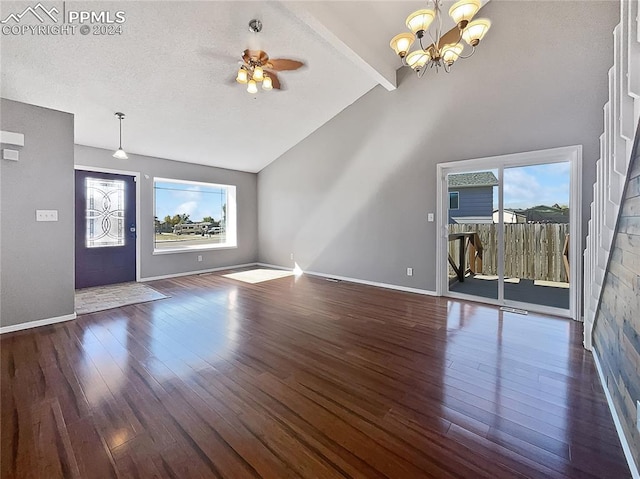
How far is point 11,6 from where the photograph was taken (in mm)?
2426

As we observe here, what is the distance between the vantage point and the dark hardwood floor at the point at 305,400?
1350 millimetres

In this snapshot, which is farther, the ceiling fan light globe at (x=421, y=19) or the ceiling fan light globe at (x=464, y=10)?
the ceiling fan light globe at (x=421, y=19)

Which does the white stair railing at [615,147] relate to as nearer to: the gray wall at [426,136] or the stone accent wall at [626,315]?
the stone accent wall at [626,315]

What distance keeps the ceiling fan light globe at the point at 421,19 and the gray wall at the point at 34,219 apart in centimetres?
405

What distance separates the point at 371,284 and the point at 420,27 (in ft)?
12.7

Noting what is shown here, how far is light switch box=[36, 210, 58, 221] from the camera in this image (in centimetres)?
318

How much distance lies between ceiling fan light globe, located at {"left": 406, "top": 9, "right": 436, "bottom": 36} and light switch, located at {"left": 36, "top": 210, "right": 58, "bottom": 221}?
4.44m

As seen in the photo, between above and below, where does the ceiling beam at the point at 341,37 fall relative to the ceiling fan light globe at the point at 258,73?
above

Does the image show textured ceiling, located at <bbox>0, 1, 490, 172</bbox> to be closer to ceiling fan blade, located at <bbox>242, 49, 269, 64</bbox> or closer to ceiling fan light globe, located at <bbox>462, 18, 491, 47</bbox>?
ceiling fan blade, located at <bbox>242, 49, 269, 64</bbox>

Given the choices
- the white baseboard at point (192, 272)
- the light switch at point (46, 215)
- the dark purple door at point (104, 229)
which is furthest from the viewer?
the white baseboard at point (192, 272)

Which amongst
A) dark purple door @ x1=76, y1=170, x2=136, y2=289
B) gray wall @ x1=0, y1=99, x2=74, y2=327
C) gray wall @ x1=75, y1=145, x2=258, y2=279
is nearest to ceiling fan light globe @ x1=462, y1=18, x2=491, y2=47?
gray wall @ x1=0, y1=99, x2=74, y2=327

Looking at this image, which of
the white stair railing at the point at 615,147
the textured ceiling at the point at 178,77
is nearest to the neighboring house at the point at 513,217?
the white stair railing at the point at 615,147

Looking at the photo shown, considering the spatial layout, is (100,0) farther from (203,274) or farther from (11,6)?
(203,274)

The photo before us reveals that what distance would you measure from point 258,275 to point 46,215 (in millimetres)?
3644
